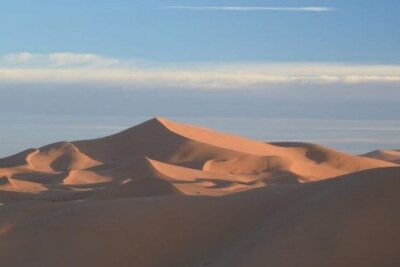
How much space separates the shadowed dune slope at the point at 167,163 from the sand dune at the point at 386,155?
7.79 m

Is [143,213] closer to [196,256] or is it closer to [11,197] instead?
[196,256]

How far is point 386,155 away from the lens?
2366 inches

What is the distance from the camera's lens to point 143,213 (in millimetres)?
16484

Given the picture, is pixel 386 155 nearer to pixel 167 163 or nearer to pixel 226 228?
pixel 167 163

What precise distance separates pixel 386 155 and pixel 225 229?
4542 centimetres

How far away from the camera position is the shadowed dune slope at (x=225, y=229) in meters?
13.5

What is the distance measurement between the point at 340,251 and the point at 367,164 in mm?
33266

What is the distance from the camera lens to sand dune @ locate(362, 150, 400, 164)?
57075 mm

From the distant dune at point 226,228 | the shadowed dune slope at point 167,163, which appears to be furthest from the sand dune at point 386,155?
the distant dune at point 226,228

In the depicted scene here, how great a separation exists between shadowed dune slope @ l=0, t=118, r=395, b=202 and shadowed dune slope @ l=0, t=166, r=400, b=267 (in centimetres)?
1273

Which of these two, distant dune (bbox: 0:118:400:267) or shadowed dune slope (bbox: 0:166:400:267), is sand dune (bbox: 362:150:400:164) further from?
shadowed dune slope (bbox: 0:166:400:267)

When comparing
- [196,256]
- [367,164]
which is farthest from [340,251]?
[367,164]

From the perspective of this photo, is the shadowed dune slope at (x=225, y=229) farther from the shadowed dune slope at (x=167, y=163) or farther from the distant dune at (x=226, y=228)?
the shadowed dune slope at (x=167, y=163)

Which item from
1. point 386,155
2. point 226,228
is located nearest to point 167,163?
point 386,155
